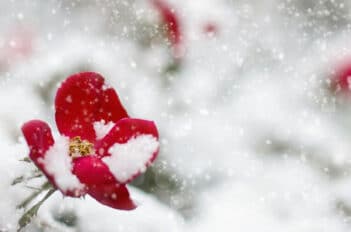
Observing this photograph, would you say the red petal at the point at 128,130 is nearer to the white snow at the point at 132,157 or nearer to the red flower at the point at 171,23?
the white snow at the point at 132,157

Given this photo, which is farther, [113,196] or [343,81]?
[343,81]

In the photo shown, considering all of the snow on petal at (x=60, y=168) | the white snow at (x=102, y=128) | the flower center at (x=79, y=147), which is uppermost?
the white snow at (x=102, y=128)

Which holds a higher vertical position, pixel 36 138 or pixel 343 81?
pixel 343 81

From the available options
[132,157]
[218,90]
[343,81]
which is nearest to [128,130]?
[132,157]

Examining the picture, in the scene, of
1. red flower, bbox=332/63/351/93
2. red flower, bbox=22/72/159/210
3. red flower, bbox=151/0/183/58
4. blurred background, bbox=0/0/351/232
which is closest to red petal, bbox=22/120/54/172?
red flower, bbox=22/72/159/210

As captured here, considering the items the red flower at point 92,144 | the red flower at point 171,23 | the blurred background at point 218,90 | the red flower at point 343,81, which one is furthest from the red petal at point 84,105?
the red flower at point 343,81

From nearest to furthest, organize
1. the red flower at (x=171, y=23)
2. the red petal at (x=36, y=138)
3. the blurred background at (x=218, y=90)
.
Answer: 1. the red petal at (x=36, y=138)
2. the blurred background at (x=218, y=90)
3. the red flower at (x=171, y=23)

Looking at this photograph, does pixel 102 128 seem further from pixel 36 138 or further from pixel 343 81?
pixel 343 81
